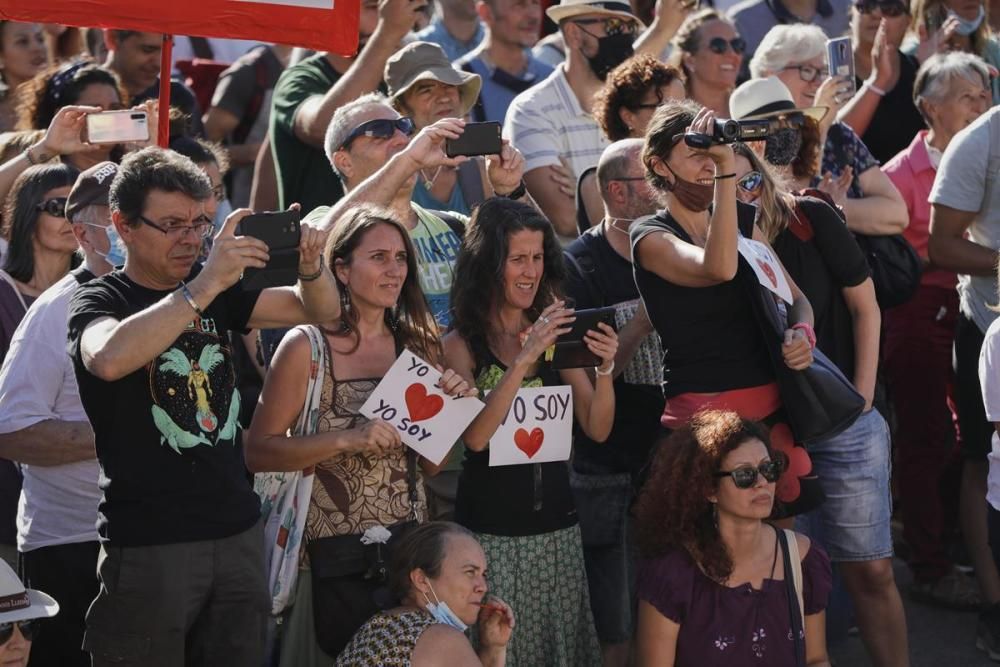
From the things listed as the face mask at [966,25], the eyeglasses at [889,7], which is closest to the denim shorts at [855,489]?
the eyeglasses at [889,7]

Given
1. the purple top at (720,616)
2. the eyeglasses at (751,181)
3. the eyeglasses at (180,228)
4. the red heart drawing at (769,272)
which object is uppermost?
the eyeglasses at (751,181)

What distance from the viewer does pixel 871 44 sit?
878cm

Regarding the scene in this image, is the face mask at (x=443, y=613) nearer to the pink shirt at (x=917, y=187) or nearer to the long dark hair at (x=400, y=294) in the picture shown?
the long dark hair at (x=400, y=294)

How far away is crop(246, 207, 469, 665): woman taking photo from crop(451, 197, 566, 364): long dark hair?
0.96 feet

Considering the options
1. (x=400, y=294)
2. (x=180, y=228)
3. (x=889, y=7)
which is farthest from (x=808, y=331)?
(x=889, y=7)

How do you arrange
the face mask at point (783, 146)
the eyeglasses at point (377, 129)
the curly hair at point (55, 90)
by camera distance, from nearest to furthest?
1. the eyeglasses at point (377, 129)
2. the face mask at point (783, 146)
3. the curly hair at point (55, 90)

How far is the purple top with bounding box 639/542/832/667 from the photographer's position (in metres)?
4.90

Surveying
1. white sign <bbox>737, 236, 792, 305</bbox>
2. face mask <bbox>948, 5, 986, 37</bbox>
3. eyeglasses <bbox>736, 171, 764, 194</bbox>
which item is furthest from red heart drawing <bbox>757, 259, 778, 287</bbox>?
face mask <bbox>948, 5, 986, 37</bbox>

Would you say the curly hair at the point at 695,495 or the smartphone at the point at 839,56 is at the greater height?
the smartphone at the point at 839,56

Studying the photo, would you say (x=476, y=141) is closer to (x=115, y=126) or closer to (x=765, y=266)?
(x=765, y=266)

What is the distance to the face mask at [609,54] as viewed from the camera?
23.9 ft

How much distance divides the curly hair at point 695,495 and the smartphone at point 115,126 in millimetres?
2036

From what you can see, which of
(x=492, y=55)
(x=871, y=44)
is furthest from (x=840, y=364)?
(x=871, y=44)

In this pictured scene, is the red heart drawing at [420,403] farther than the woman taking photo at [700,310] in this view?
No
